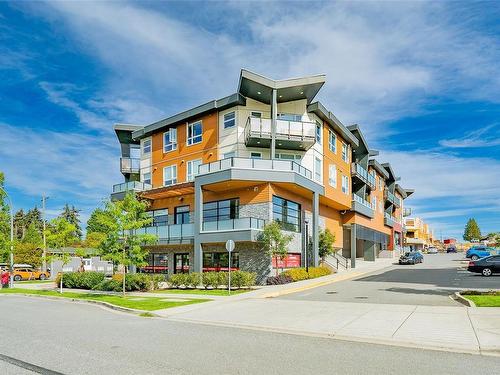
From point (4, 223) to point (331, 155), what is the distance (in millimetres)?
29835

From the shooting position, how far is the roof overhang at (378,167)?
5593cm

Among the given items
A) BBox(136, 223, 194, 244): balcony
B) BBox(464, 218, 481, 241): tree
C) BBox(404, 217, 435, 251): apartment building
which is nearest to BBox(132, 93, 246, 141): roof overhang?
BBox(136, 223, 194, 244): balcony

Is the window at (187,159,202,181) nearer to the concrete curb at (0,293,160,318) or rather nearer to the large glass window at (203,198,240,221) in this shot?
the large glass window at (203,198,240,221)

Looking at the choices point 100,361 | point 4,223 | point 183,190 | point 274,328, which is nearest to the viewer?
point 100,361

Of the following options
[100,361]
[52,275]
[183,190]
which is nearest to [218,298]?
[100,361]

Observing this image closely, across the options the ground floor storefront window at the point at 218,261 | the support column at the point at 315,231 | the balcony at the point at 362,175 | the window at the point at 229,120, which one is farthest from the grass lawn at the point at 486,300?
the balcony at the point at 362,175

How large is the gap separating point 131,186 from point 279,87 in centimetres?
1648

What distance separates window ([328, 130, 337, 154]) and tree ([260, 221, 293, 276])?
44.0 ft

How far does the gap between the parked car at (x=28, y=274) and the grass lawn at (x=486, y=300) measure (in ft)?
159

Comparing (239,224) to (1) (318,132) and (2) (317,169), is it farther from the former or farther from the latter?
(1) (318,132)

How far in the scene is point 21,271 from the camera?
51750 mm

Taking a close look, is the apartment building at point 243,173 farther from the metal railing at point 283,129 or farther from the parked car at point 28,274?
the parked car at point 28,274

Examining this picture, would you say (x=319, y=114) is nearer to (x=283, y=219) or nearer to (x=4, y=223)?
(x=283, y=219)

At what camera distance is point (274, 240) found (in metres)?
29.2
